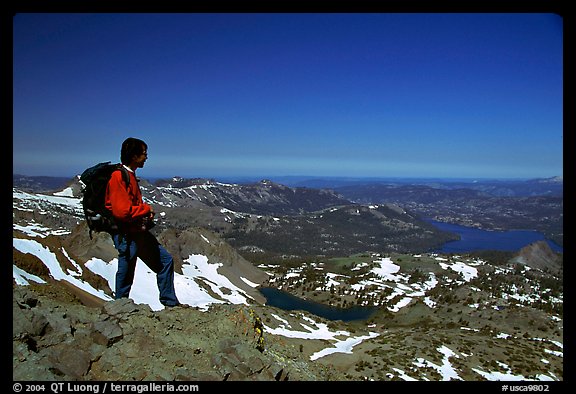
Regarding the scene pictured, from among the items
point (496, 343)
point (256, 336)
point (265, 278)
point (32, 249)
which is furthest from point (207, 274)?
point (256, 336)

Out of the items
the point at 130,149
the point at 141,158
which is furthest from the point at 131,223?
the point at 130,149

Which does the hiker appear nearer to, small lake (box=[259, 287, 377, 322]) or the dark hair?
the dark hair

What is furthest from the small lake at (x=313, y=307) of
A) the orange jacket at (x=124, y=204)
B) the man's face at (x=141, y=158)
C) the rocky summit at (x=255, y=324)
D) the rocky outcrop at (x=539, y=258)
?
the rocky outcrop at (x=539, y=258)

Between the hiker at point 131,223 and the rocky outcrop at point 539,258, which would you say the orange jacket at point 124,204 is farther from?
the rocky outcrop at point 539,258

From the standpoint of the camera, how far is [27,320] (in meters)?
4.88

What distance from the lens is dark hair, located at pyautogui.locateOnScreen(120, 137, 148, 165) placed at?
532cm

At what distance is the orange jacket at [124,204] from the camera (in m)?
5.04

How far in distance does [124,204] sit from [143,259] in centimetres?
116

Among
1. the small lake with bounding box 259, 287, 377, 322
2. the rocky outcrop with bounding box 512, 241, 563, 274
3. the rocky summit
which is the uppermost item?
the rocky summit

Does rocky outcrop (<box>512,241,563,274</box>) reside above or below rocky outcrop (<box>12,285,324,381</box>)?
below

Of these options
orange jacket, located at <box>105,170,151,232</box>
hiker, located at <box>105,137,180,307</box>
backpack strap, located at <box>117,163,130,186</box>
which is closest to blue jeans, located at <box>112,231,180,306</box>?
hiker, located at <box>105,137,180,307</box>

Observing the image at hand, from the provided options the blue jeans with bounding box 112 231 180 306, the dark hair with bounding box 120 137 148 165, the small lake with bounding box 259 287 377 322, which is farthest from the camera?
the small lake with bounding box 259 287 377 322
